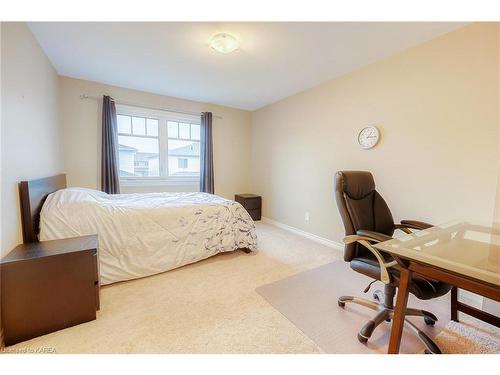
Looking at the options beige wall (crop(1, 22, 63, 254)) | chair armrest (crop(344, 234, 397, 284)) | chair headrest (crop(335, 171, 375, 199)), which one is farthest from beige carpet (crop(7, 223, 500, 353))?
chair headrest (crop(335, 171, 375, 199))

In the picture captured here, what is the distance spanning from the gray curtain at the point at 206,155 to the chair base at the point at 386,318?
3.05 m

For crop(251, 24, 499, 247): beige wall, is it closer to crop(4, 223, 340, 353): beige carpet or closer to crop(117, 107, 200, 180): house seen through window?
crop(4, 223, 340, 353): beige carpet

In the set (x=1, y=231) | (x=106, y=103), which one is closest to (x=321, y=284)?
(x=1, y=231)

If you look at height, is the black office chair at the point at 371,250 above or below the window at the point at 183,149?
below

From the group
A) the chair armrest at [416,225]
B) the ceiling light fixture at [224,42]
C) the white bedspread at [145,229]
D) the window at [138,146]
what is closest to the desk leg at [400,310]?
the chair armrest at [416,225]

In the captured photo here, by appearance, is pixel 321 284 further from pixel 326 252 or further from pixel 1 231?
pixel 1 231

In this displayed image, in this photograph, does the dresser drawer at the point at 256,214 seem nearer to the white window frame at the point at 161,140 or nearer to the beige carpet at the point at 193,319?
the white window frame at the point at 161,140

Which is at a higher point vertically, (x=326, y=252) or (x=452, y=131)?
(x=452, y=131)

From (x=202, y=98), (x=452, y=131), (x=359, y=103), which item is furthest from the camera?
(x=202, y=98)

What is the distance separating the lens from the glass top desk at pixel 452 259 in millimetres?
920

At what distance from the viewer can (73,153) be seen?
3.22 metres

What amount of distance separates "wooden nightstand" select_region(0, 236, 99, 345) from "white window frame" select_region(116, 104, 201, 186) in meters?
2.27
